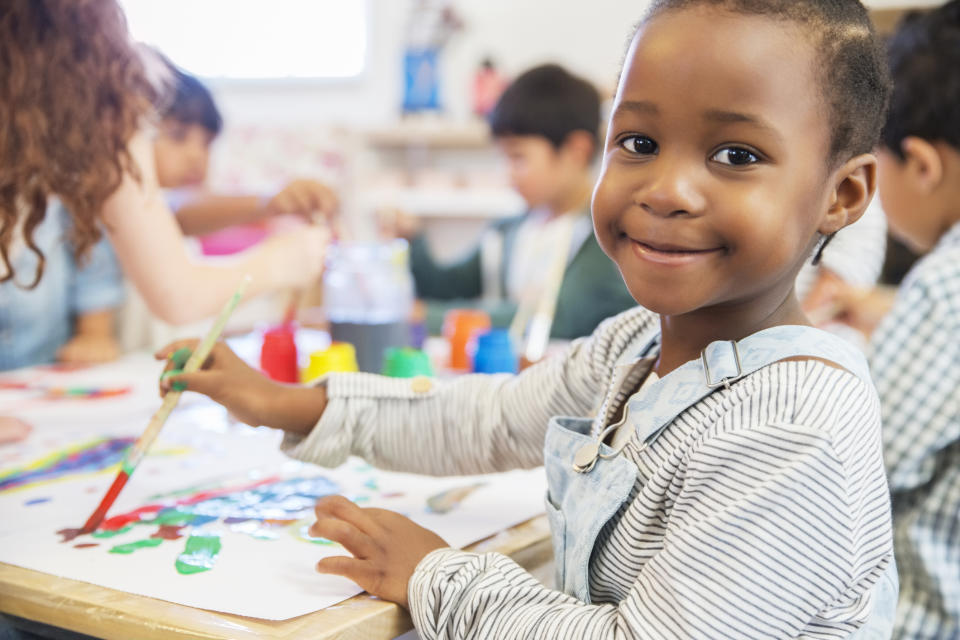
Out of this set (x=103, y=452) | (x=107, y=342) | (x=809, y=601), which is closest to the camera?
(x=809, y=601)

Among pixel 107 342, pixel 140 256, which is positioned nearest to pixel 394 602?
pixel 140 256

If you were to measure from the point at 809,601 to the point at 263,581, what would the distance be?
346mm

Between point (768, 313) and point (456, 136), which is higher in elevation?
point (768, 313)

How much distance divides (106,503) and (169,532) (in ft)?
0.23

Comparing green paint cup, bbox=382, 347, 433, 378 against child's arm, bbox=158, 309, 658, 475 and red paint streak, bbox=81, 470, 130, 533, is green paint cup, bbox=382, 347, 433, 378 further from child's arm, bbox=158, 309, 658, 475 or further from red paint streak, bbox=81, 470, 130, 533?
red paint streak, bbox=81, 470, 130, 533

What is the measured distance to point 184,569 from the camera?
2.01 ft

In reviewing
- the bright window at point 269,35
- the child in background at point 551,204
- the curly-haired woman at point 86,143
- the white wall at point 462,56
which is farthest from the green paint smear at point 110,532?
the bright window at point 269,35

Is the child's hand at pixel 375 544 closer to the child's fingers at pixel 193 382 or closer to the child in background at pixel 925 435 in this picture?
the child's fingers at pixel 193 382

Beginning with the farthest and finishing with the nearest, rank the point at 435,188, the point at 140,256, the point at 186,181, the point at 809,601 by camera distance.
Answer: the point at 435,188
the point at 186,181
the point at 140,256
the point at 809,601

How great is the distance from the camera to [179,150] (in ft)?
6.20

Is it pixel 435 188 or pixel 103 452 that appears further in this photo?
pixel 435 188

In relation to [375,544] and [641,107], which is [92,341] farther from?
[641,107]

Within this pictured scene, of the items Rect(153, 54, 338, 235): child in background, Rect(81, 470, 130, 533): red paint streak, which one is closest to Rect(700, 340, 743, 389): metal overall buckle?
Rect(81, 470, 130, 533): red paint streak

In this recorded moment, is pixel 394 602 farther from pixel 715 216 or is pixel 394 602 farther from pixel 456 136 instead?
pixel 456 136
